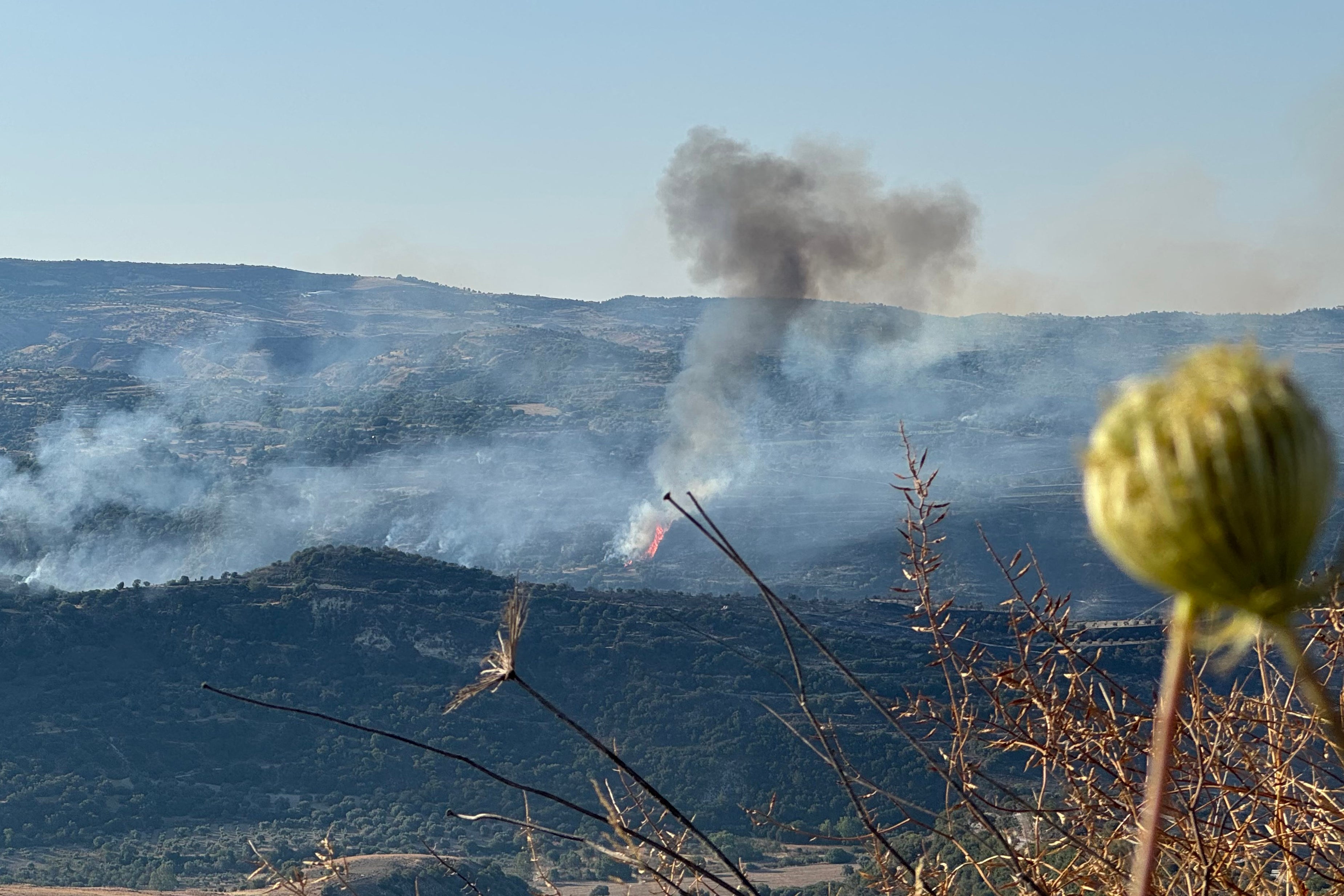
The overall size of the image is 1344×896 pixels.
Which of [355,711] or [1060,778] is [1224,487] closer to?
[1060,778]

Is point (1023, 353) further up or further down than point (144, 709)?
further up

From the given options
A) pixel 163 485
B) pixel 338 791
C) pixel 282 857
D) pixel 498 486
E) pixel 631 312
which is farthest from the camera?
pixel 631 312

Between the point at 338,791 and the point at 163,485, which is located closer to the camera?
the point at 338,791

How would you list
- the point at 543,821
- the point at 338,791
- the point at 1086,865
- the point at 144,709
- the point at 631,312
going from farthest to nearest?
the point at 631,312, the point at 144,709, the point at 338,791, the point at 543,821, the point at 1086,865

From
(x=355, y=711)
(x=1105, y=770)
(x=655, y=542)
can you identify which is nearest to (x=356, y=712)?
(x=355, y=711)

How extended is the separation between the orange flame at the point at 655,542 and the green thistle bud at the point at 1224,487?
5059 cm

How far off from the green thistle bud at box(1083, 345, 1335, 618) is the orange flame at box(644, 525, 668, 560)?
166ft

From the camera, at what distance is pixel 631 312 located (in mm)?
104875

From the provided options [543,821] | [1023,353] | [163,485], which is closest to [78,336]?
[163,485]

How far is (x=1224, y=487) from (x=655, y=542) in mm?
51763

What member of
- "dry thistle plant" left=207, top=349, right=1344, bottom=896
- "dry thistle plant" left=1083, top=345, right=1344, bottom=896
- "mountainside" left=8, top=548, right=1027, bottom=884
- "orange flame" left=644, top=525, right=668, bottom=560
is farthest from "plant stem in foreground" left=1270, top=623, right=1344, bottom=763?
"orange flame" left=644, top=525, right=668, bottom=560

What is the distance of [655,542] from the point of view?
52.2 meters

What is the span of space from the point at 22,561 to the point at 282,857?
Answer: 3413cm

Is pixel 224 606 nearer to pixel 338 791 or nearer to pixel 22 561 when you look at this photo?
pixel 338 791
